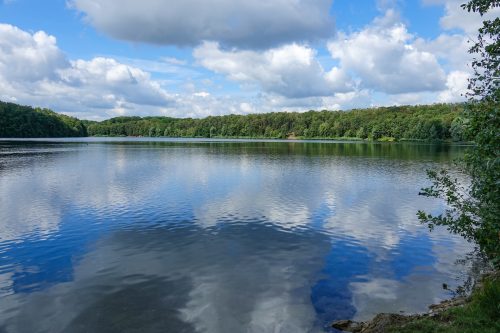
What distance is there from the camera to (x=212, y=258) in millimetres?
24688

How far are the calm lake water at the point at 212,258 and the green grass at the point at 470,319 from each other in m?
3.47

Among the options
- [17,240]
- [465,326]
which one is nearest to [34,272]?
[17,240]

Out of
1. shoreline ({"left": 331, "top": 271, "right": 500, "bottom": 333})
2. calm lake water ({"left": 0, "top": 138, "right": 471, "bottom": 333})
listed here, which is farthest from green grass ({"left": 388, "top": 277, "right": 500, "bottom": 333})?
calm lake water ({"left": 0, "top": 138, "right": 471, "bottom": 333})

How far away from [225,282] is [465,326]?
11910 millimetres

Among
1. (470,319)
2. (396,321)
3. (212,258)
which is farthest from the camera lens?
(212,258)

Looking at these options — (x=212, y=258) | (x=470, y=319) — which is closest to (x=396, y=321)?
(x=470, y=319)

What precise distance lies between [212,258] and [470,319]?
15357 millimetres

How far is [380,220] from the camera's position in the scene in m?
35.8

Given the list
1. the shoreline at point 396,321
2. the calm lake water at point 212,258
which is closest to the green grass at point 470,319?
the shoreline at point 396,321

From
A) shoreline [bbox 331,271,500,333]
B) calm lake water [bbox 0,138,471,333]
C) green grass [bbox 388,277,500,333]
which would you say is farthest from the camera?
calm lake water [bbox 0,138,471,333]

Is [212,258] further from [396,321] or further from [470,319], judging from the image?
[470,319]

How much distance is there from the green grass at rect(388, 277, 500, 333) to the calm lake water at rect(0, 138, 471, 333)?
11.4 feet

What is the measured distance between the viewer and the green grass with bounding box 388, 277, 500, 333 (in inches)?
492

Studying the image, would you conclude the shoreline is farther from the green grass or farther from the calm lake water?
the calm lake water
